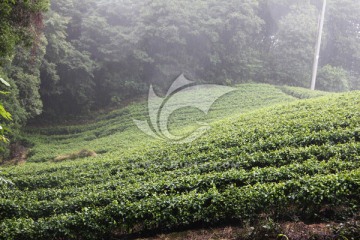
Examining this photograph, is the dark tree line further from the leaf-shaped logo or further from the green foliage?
the leaf-shaped logo

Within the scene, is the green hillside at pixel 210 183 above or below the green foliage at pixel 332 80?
below

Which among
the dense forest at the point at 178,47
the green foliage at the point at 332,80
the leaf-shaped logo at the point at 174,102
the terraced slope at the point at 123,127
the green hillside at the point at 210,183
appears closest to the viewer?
the green hillside at the point at 210,183

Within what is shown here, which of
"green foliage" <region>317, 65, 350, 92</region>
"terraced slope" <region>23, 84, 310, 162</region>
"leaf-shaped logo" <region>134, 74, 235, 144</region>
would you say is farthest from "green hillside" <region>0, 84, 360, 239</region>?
"green foliage" <region>317, 65, 350, 92</region>

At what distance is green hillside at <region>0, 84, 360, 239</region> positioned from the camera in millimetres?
5262

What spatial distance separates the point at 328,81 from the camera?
29.8m

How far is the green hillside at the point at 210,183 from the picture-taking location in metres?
5.26

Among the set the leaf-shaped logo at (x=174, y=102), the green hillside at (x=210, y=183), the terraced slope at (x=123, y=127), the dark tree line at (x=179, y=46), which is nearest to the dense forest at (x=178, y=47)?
the dark tree line at (x=179, y=46)

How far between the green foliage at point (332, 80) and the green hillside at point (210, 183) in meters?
19.2

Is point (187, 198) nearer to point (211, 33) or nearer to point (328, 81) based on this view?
point (211, 33)

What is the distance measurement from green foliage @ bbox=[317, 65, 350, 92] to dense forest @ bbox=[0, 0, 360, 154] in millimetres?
84

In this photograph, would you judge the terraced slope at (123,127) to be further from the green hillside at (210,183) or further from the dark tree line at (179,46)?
the green hillside at (210,183)

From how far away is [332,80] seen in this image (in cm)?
2961

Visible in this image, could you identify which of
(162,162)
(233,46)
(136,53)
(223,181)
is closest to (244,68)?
(233,46)

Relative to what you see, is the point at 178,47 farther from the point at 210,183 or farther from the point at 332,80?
the point at 210,183
